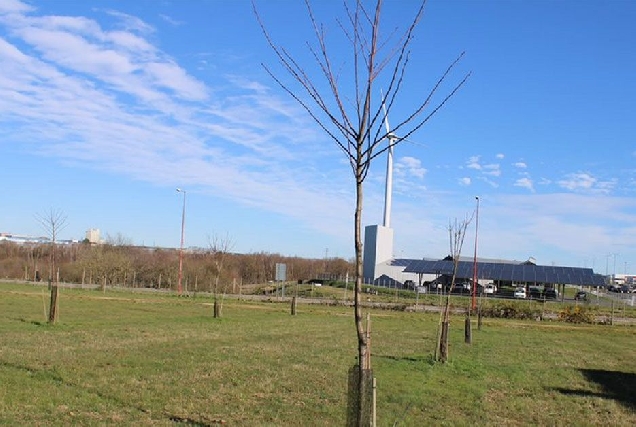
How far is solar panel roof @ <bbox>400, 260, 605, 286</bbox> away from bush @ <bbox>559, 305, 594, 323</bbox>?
25.1 meters

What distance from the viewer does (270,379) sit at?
1063 cm

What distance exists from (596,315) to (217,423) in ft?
128

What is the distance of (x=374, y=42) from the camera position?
4.86 m

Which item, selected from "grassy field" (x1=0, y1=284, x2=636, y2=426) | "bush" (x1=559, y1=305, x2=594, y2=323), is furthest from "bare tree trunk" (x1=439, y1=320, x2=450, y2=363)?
"bush" (x1=559, y1=305, x2=594, y2=323)

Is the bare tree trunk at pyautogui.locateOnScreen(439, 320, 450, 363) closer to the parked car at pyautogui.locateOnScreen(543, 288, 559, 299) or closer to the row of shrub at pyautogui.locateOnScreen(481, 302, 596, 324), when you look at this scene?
the row of shrub at pyautogui.locateOnScreen(481, 302, 596, 324)

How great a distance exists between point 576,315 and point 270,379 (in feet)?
106

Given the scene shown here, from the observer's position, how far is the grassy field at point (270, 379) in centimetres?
794

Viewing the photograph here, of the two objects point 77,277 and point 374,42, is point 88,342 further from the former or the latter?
point 77,277

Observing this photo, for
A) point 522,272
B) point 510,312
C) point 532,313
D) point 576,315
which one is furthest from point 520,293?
point 576,315

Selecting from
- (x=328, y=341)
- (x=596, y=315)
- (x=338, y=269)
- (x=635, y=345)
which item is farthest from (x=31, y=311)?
(x=338, y=269)

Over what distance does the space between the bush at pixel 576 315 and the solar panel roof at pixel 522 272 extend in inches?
987

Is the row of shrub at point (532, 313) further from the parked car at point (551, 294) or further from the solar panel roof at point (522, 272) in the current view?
the parked car at point (551, 294)

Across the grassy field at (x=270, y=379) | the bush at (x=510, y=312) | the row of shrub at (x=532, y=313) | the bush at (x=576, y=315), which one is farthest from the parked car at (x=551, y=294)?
the grassy field at (x=270, y=379)

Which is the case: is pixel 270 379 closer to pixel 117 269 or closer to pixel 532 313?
pixel 532 313
